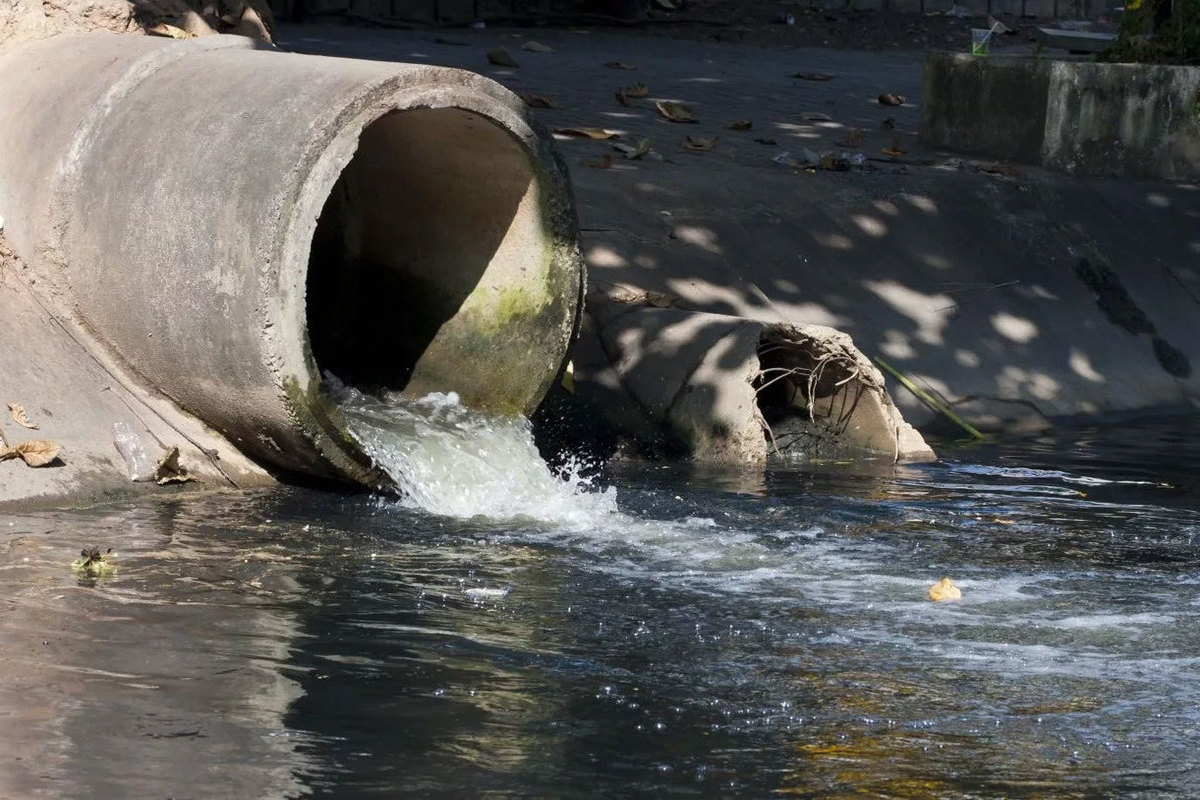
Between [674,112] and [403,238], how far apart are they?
405 cm

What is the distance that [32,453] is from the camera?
6.48m

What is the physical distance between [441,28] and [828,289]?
7.43 meters

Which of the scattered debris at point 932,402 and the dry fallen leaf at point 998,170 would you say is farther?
the dry fallen leaf at point 998,170

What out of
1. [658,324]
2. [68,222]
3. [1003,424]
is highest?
[68,222]

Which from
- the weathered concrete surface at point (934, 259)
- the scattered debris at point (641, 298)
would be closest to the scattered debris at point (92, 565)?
the scattered debris at point (641, 298)

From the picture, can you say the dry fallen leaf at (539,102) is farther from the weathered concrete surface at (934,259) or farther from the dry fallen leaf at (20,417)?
the dry fallen leaf at (20,417)

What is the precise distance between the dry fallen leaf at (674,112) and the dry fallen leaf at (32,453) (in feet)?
19.6

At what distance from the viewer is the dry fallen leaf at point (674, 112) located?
461 inches

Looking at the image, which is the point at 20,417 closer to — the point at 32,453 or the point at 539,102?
the point at 32,453

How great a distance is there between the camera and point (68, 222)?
6.96 m

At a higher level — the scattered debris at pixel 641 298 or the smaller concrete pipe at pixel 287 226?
the smaller concrete pipe at pixel 287 226

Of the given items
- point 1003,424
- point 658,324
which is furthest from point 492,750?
point 1003,424

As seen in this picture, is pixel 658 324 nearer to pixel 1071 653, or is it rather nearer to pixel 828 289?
pixel 828 289

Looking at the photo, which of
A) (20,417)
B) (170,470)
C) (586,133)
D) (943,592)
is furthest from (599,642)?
(586,133)
